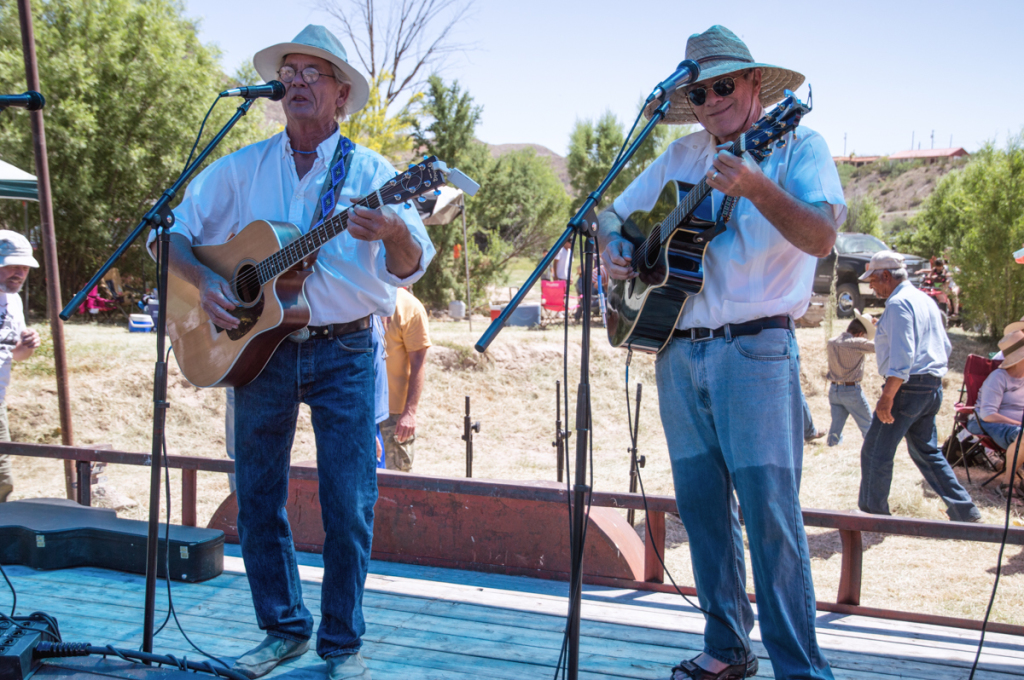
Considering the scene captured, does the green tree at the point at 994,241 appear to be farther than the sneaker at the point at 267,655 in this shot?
Yes

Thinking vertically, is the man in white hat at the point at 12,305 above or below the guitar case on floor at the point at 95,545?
above

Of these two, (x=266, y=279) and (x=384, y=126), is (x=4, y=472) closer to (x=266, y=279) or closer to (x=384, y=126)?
(x=266, y=279)

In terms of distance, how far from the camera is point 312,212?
2510 mm

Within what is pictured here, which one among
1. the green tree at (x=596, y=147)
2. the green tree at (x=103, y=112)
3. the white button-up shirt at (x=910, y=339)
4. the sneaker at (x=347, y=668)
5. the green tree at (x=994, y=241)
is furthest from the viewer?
the green tree at (x=596, y=147)

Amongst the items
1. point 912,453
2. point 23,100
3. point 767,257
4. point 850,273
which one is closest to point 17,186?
point 23,100

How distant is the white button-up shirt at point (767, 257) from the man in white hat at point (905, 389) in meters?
3.61

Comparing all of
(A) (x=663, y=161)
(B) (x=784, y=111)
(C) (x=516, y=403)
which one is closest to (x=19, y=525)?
(A) (x=663, y=161)

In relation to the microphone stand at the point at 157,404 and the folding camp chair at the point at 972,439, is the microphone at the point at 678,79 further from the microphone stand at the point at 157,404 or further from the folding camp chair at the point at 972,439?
the folding camp chair at the point at 972,439

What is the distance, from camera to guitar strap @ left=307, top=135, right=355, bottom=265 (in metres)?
2.42

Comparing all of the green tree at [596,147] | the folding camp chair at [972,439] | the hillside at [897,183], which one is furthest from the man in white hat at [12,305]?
the hillside at [897,183]

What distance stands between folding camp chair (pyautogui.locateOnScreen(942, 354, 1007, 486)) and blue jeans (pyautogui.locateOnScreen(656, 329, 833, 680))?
5639 mm

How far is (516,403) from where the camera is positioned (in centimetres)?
1104

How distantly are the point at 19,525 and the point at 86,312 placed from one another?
11423 millimetres

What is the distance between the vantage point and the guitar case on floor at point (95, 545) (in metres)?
3.18
